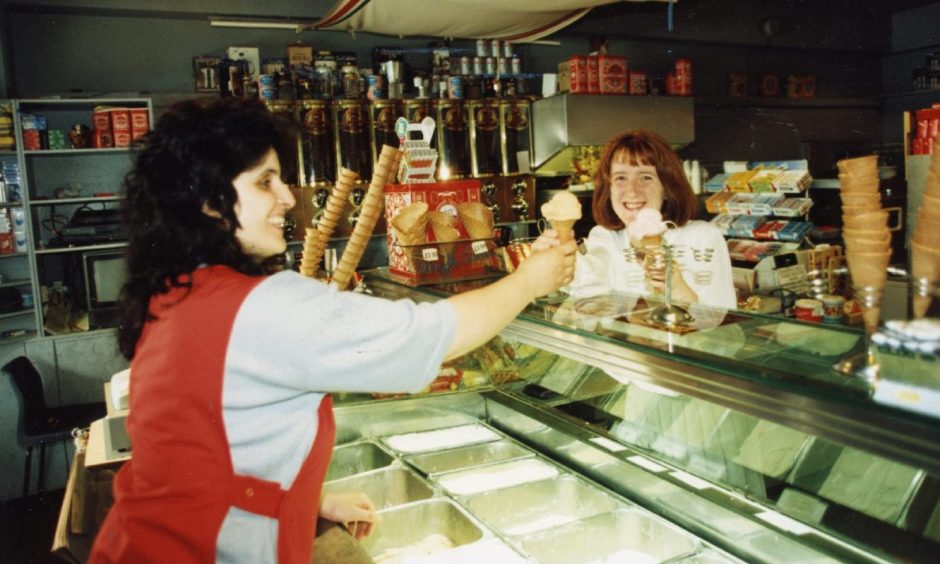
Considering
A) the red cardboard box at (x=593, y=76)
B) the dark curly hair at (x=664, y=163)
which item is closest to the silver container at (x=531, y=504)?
the dark curly hair at (x=664, y=163)

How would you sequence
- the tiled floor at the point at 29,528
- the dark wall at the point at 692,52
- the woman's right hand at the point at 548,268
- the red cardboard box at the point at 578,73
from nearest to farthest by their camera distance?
the woman's right hand at the point at 548,268, the tiled floor at the point at 29,528, the dark wall at the point at 692,52, the red cardboard box at the point at 578,73

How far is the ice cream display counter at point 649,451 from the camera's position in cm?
134

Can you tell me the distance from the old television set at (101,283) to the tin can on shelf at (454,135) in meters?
3.09

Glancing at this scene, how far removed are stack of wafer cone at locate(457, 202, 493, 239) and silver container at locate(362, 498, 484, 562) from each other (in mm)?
970

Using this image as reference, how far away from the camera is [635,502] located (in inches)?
79.7

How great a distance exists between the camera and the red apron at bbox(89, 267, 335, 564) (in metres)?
1.32

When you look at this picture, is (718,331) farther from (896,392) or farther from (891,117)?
(891,117)

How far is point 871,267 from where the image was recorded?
4.31 feet

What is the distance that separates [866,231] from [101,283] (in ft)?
19.7

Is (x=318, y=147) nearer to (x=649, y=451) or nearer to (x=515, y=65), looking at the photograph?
(x=515, y=65)

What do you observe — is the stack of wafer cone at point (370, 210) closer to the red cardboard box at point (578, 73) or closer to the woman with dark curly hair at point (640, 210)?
the woman with dark curly hair at point (640, 210)

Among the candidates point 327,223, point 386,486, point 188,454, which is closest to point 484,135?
point 327,223

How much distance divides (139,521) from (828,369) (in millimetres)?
1335

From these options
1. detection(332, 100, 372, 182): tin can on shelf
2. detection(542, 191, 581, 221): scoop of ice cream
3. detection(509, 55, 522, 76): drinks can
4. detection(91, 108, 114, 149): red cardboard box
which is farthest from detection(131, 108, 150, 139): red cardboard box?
detection(542, 191, 581, 221): scoop of ice cream
